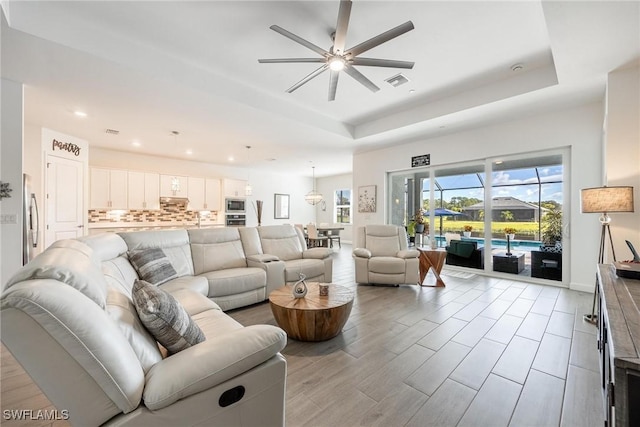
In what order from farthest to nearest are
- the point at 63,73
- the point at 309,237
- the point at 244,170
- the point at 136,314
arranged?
the point at 244,170 < the point at 309,237 < the point at 63,73 < the point at 136,314

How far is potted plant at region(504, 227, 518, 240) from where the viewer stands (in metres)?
4.57

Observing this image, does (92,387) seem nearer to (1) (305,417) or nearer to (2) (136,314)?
(2) (136,314)

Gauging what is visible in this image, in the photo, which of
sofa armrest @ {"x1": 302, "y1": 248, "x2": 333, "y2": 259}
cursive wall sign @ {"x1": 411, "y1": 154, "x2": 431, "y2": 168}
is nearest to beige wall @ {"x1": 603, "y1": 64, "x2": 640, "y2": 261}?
cursive wall sign @ {"x1": 411, "y1": 154, "x2": 431, "y2": 168}

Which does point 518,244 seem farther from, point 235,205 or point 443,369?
point 235,205

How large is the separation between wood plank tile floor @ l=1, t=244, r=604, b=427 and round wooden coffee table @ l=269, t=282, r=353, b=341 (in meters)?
0.11

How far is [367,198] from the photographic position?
6.63m

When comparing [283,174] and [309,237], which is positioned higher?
[283,174]

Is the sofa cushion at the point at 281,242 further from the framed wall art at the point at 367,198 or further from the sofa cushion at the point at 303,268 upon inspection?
the framed wall art at the point at 367,198

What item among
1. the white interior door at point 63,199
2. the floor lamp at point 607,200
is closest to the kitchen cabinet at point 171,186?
the white interior door at point 63,199

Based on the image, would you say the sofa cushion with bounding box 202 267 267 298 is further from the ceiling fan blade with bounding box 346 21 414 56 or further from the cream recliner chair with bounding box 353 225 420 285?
the ceiling fan blade with bounding box 346 21 414 56

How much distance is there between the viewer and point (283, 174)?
9883 mm

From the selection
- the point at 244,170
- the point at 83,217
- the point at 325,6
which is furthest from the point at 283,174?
the point at 325,6

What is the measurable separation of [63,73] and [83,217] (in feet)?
11.0

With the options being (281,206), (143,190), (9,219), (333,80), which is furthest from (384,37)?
(281,206)
